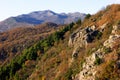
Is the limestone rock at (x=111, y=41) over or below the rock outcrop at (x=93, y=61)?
over

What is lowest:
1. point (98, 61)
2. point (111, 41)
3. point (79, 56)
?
A: point (79, 56)

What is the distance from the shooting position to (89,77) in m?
48.5

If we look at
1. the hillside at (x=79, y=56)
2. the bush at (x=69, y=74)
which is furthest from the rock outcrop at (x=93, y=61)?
the bush at (x=69, y=74)

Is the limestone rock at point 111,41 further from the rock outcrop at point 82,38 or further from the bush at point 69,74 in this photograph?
the rock outcrop at point 82,38

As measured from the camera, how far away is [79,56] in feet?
198

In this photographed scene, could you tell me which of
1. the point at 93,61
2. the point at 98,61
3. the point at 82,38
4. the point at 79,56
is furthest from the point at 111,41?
the point at 82,38

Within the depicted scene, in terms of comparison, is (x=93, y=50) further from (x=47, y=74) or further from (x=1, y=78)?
(x=1, y=78)

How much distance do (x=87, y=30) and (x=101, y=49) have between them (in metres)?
16.7

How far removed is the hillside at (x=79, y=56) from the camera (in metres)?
48.6

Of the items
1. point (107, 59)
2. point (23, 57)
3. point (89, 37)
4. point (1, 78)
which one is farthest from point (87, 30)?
point (1, 78)

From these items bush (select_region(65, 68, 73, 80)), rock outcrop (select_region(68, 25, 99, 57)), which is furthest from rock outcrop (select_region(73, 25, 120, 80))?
rock outcrop (select_region(68, 25, 99, 57))

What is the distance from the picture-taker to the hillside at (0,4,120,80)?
48619 mm

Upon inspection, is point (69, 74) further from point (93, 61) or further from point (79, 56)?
point (93, 61)

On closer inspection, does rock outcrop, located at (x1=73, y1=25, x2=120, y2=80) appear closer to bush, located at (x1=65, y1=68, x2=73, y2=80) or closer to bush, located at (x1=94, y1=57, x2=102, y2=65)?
bush, located at (x1=94, y1=57, x2=102, y2=65)
